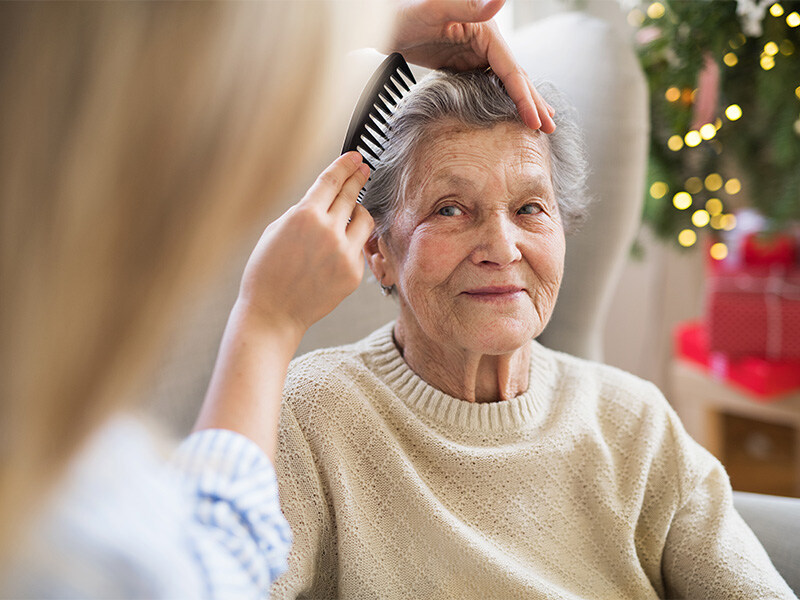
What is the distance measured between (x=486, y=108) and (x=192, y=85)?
0.51m

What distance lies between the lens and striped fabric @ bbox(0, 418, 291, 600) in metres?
0.54

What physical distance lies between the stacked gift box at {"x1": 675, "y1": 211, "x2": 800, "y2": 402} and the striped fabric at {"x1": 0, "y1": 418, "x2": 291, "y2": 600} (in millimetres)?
1743

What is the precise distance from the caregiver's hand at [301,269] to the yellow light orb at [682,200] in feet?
3.89

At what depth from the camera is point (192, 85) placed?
0.51 meters

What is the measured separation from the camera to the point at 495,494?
997mm

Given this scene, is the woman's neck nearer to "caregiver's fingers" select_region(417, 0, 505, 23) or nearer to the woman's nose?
the woman's nose

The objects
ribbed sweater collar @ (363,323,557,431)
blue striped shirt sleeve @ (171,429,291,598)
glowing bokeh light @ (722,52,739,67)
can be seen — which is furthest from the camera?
glowing bokeh light @ (722,52,739,67)

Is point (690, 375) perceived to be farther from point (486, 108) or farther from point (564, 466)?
point (486, 108)

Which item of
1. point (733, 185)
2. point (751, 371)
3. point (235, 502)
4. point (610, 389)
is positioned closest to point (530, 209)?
point (610, 389)

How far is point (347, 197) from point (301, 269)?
0.12 meters

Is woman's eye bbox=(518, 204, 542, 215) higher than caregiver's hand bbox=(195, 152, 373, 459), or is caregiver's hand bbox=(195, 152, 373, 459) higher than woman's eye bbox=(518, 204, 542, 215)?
woman's eye bbox=(518, 204, 542, 215)

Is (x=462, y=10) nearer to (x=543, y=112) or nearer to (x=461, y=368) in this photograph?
(x=543, y=112)

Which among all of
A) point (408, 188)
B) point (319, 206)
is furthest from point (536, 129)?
point (319, 206)

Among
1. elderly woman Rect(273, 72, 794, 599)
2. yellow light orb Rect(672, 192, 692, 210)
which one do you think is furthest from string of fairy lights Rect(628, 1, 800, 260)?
elderly woman Rect(273, 72, 794, 599)
